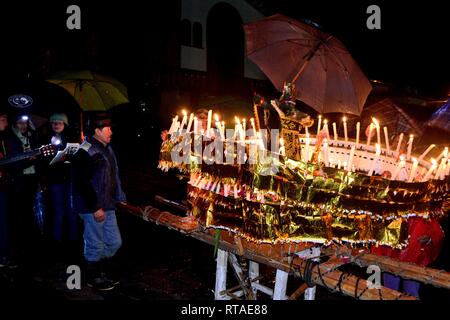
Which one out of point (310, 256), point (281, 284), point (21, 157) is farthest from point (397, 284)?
point (21, 157)

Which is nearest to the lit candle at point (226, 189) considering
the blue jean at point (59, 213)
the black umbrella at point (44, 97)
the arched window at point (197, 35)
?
the blue jean at point (59, 213)

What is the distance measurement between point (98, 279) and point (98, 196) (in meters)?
1.14

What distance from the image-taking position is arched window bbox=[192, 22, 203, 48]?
722 inches

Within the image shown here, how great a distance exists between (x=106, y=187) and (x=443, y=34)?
10.7 m

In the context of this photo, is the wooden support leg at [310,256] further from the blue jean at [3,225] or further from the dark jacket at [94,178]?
the blue jean at [3,225]

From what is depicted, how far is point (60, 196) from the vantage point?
6145 millimetres

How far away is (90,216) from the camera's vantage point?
450cm

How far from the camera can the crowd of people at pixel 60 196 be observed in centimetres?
442

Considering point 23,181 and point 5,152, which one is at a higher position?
point 5,152

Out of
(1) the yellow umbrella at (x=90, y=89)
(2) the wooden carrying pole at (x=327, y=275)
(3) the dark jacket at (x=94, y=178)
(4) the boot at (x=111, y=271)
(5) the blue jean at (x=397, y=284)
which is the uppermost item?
(1) the yellow umbrella at (x=90, y=89)

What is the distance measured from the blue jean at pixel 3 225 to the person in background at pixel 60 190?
874 mm

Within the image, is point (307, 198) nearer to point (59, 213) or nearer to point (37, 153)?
point (37, 153)
